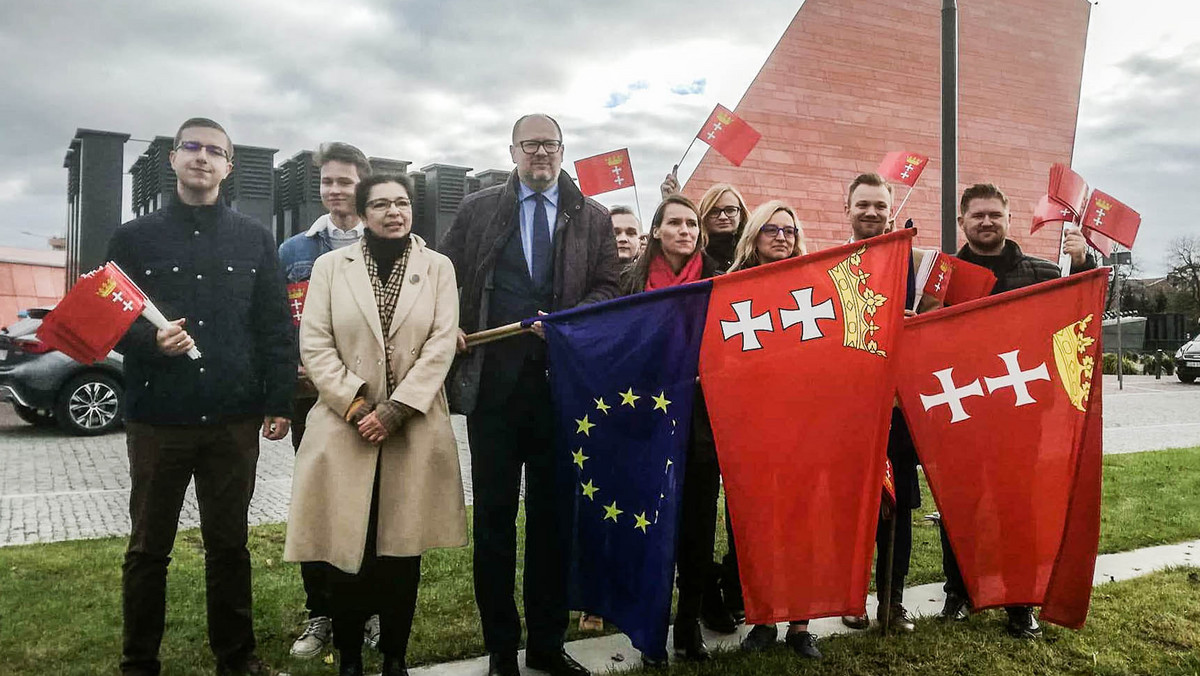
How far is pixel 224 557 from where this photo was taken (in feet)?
11.2

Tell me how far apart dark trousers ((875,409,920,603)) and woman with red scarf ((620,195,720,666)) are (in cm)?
86

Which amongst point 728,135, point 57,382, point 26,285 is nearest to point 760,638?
point 728,135

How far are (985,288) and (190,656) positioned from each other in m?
4.03

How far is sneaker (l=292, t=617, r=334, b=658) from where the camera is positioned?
374cm

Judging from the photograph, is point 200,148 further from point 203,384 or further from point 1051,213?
point 1051,213

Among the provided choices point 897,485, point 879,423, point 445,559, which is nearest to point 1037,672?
point 897,485

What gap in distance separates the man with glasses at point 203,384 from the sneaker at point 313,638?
246 millimetres

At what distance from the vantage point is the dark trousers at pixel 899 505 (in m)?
4.05

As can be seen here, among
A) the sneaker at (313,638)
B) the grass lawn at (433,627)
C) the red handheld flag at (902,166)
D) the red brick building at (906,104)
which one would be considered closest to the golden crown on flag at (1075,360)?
the grass lawn at (433,627)

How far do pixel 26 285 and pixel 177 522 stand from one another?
25589mm

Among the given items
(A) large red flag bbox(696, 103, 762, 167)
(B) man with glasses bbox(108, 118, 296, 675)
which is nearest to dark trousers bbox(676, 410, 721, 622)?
(B) man with glasses bbox(108, 118, 296, 675)

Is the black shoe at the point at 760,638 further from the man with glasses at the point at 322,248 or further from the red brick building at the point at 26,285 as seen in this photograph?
the red brick building at the point at 26,285

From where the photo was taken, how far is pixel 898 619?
13.5 feet

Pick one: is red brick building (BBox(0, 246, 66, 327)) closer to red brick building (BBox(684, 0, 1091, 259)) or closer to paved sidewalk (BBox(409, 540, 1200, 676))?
red brick building (BBox(684, 0, 1091, 259))
